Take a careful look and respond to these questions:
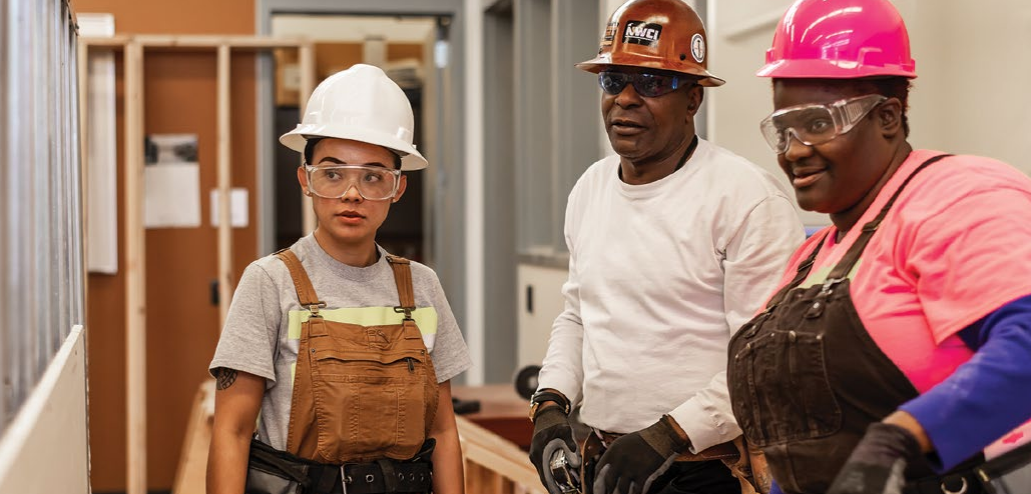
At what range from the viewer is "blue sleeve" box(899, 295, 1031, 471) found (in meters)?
1.09

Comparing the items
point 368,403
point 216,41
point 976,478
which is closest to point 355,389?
point 368,403

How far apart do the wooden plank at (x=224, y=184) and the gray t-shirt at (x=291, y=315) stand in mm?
3495

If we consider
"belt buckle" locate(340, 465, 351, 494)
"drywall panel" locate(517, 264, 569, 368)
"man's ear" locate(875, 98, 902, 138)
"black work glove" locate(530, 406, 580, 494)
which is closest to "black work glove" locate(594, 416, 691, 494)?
"black work glove" locate(530, 406, 580, 494)

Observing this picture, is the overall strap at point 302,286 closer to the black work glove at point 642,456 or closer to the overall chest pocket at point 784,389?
the black work glove at point 642,456

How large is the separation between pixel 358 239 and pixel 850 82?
887 mm

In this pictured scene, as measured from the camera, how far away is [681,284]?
1.88 meters

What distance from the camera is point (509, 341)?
559 centimetres

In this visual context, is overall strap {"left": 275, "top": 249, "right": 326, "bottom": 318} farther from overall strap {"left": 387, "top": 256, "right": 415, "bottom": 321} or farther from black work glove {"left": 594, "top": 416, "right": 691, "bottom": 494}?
black work glove {"left": 594, "top": 416, "right": 691, "bottom": 494}

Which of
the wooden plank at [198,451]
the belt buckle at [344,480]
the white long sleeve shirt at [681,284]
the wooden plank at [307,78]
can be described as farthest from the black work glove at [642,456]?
the wooden plank at [307,78]

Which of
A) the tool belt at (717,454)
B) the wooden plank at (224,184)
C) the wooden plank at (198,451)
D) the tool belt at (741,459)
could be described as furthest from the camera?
the wooden plank at (224,184)

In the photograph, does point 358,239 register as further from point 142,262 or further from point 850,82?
point 142,262

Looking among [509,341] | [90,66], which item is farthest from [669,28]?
[90,66]

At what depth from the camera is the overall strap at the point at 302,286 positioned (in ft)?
6.03

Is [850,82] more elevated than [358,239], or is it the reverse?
[850,82]
